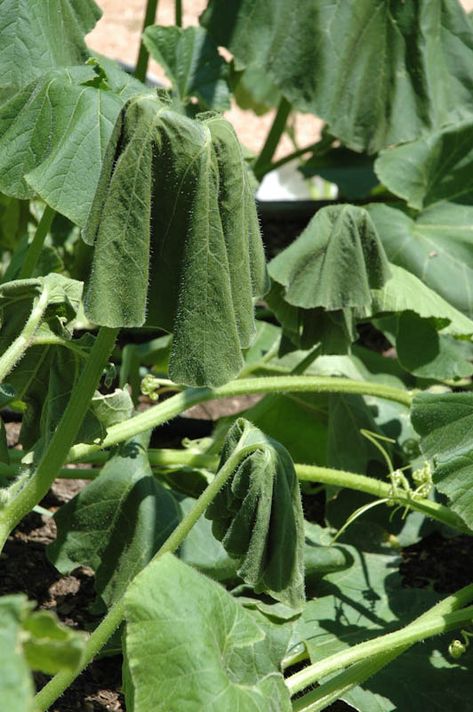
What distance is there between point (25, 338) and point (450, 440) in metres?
0.69

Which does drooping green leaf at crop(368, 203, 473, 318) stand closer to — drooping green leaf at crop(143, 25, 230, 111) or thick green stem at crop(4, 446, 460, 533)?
drooping green leaf at crop(143, 25, 230, 111)

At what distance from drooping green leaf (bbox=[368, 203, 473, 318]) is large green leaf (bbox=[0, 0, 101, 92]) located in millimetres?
806

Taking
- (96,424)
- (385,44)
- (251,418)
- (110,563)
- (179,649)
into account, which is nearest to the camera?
(179,649)

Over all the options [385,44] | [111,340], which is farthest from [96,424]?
[385,44]

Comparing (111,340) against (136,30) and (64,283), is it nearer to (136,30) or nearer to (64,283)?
(64,283)

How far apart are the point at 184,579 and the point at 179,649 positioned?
0.30 feet

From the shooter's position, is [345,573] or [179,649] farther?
[345,573]

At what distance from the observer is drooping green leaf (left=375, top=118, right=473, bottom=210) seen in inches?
112

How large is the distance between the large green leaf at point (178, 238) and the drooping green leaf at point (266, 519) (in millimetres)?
135

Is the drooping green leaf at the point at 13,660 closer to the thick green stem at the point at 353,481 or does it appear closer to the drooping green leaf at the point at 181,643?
the drooping green leaf at the point at 181,643

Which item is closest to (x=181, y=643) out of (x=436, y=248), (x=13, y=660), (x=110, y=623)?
(x=110, y=623)

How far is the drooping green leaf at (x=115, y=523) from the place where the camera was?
6.51 ft

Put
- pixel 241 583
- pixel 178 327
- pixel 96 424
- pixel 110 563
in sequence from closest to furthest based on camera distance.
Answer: pixel 178 327
pixel 96 424
pixel 110 563
pixel 241 583

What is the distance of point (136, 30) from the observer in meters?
5.77
